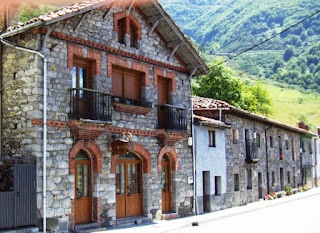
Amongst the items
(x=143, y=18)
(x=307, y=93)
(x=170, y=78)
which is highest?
(x=307, y=93)

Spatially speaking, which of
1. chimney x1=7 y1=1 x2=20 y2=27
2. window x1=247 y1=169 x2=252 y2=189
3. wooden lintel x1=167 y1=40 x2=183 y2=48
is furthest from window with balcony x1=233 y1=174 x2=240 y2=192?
chimney x1=7 y1=1 x2=20 y2=27

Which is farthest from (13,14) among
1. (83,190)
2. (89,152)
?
(83,190)

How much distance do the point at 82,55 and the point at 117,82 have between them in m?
2.12

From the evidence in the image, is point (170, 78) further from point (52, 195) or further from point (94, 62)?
point (52, 195)

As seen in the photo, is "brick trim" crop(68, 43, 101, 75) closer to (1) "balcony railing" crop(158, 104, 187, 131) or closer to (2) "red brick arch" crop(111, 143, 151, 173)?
(2) "red brick arch" crop(111, 143, 151, 173)

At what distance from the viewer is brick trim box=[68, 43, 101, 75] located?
15.1 meters

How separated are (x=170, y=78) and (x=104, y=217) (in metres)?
6.78

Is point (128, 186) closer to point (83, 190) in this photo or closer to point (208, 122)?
point (83, 190)

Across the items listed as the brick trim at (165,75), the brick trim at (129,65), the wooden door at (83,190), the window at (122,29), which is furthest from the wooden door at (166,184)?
the window at (122,29)

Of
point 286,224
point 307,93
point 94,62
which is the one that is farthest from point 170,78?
point 307,93

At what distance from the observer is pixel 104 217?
624 inches

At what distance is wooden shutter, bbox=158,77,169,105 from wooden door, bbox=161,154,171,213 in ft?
7.51

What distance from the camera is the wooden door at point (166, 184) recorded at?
19453mm

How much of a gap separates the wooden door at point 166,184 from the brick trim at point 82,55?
17.7 feet
